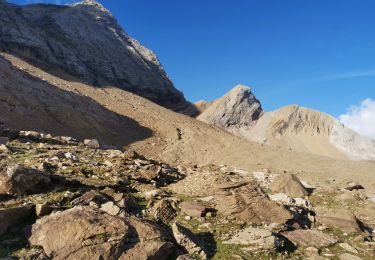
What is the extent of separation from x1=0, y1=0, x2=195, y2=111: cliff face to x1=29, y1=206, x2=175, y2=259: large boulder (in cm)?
5610

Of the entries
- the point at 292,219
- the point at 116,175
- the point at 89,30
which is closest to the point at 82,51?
the point at 89,30

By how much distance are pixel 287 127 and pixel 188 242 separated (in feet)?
264

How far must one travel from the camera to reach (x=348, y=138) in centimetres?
8656

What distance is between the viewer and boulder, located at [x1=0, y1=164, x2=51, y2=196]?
13.2 meters

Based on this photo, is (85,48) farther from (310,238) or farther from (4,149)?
(310,238)

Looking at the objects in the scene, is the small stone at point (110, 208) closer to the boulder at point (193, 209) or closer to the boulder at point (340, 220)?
the boulder at point (193, 209)

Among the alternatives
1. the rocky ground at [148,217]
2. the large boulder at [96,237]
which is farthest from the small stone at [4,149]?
the large boulder at [96,237]

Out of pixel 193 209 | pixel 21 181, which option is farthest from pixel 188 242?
pixel 21 181

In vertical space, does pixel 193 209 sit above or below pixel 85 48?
below

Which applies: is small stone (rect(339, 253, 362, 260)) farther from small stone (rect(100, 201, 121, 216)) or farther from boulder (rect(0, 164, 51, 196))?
boulder (rect(0, 164, 51, 196))

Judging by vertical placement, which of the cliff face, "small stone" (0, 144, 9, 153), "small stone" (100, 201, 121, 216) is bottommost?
"small stone" (100, 201, 121, 216)

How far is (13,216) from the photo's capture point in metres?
11.5

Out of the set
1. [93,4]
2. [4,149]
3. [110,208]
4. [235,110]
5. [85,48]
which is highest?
[93,4]

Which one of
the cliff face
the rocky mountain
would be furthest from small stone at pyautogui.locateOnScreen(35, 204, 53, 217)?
the rocky mountain
